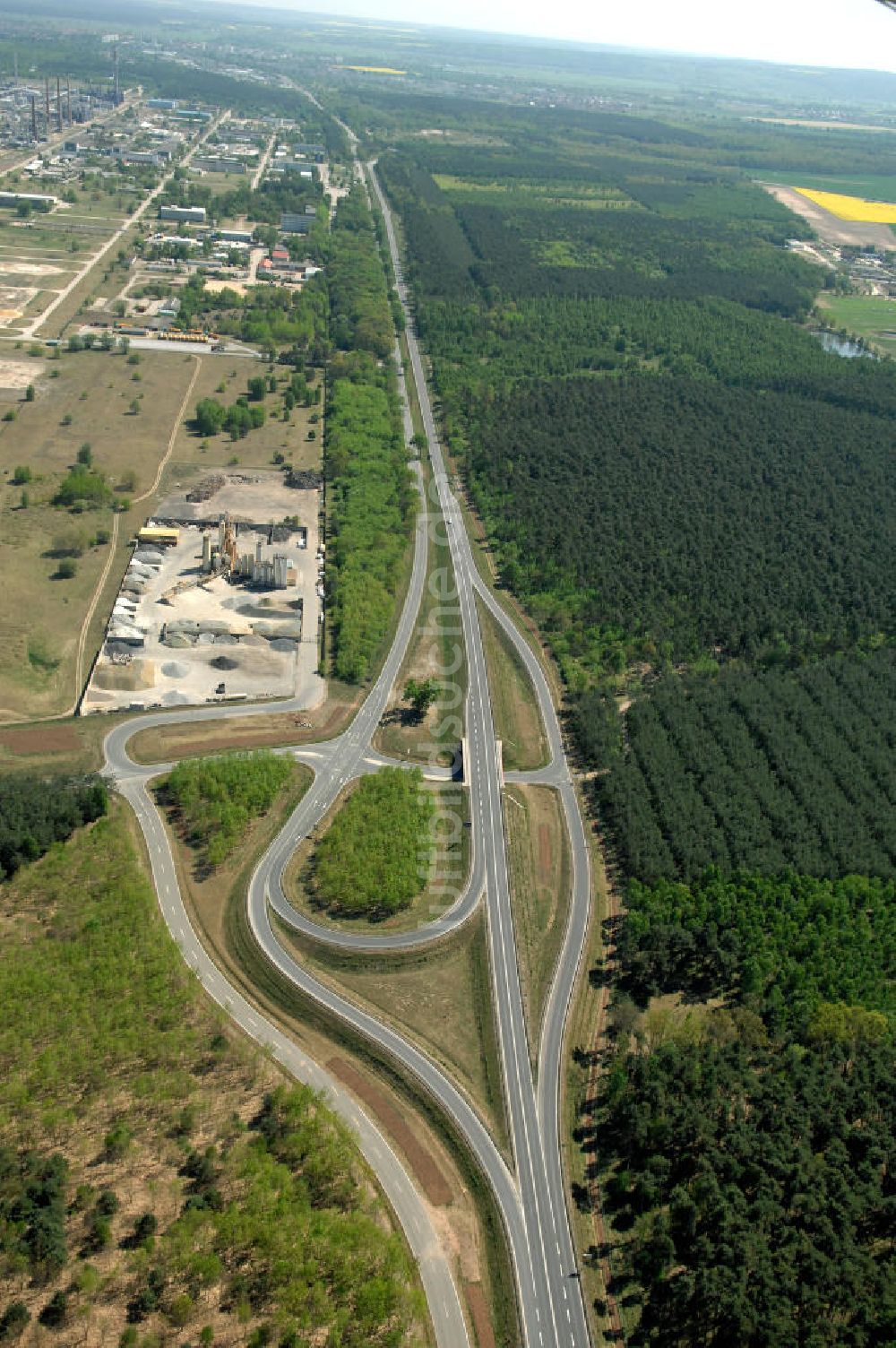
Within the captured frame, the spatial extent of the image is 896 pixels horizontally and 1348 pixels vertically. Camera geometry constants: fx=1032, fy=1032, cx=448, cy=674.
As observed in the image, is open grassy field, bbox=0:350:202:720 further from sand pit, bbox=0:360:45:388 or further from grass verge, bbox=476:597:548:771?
grass verge, bbox=476:597:548:771

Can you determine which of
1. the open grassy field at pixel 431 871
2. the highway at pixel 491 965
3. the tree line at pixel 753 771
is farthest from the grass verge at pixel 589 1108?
the open grassy field at pixel 431 871

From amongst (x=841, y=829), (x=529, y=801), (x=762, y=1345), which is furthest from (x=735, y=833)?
(x=762, y=1345)

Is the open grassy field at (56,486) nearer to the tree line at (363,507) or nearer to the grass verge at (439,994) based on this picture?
the tree line at (363,507)

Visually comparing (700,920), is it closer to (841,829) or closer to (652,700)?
(841,829)

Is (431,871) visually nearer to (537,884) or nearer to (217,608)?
(537,884)

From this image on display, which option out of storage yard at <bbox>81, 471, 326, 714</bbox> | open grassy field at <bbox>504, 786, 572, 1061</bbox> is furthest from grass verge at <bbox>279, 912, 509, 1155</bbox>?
storage yard at <bbox>81, 471, 326, 714</bbox>

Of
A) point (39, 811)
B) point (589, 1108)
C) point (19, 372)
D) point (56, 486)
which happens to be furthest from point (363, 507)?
point (589, 1108)
